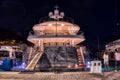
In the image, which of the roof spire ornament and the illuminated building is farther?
the roof spire ornament

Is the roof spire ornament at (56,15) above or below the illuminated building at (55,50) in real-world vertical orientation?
above

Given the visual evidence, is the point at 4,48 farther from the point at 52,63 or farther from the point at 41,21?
the point at 52,63

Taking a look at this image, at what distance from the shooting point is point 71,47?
75.3ft

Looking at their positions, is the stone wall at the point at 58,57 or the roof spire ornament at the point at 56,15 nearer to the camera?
the stone wall at the point at 58,57

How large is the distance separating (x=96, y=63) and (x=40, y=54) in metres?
5.91

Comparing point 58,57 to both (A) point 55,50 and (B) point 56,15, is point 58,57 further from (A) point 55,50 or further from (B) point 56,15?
(B) point 56,15

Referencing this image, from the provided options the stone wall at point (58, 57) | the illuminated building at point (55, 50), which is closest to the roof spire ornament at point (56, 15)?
the illuminated building at point (55, 50)

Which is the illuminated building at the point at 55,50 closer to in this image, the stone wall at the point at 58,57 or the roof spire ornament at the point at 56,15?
the stone wall at the point at 58,57

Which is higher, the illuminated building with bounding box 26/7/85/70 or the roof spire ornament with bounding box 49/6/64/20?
the roof spire ornament with bounding box 49/6/64/20

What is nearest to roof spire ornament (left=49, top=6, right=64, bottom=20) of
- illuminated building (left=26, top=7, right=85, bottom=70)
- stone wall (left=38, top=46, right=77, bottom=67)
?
illuminated building (left=26, top=7, right=85, bottom=70)

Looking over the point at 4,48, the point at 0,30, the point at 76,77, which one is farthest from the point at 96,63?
the point at 0,30

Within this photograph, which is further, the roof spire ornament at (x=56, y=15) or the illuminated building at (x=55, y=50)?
the roof spire ornament at (x=56, y=15)

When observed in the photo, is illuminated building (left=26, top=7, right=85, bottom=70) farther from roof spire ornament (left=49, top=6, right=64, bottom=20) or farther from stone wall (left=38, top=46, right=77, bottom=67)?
roof spire ornament (left=49, top=6, right=64, bottom=20)

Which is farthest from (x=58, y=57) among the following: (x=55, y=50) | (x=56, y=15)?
(x=56, y=15)
